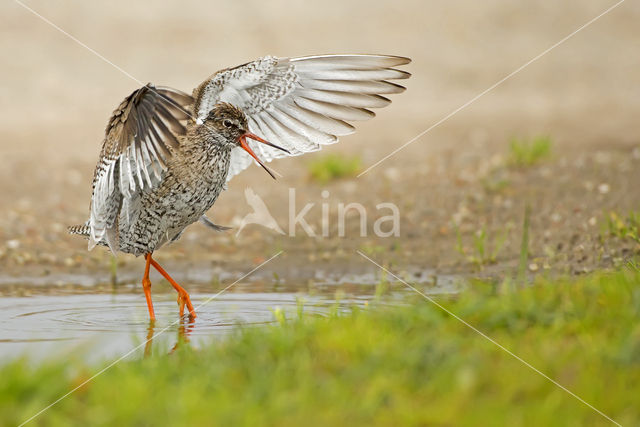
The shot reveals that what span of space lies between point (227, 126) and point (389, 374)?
332 cm

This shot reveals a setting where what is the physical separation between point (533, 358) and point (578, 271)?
3.48 meters

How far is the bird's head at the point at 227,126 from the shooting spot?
6.82 m

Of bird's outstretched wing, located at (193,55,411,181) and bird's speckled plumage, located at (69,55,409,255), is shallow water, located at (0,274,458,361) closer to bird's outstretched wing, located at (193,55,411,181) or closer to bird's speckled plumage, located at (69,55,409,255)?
bird's speckled plumage, located at (69,55,409,255)

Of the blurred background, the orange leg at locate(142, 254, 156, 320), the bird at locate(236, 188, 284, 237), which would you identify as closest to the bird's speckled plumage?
the orange leg at locate(142, 254, 156, 320)

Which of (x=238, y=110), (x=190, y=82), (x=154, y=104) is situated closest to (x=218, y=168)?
(x=238, y=110)

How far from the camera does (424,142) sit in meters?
13.8

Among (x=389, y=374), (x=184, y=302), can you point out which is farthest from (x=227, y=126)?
(x=389, y=374)

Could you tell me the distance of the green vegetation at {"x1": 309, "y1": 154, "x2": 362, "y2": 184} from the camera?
11180 millimetres

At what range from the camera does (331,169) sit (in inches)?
440

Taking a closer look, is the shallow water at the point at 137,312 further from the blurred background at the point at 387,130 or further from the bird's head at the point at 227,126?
the bird's head at the point at 227,126

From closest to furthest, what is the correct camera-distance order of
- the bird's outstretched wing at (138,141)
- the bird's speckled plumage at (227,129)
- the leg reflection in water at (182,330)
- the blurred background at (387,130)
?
the leg reflection in water at (182,330), the bird's outstretched wing at (138,141), the bird's speckled plumage at (227,129), the blurred background at (387,130)

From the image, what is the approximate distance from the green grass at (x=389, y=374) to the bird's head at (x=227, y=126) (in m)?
2.44

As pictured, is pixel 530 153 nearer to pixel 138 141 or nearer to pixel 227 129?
pixel 227 129

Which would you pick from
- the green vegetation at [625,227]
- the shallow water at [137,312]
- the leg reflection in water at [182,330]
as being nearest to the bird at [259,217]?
the shallow water at [137,312]
